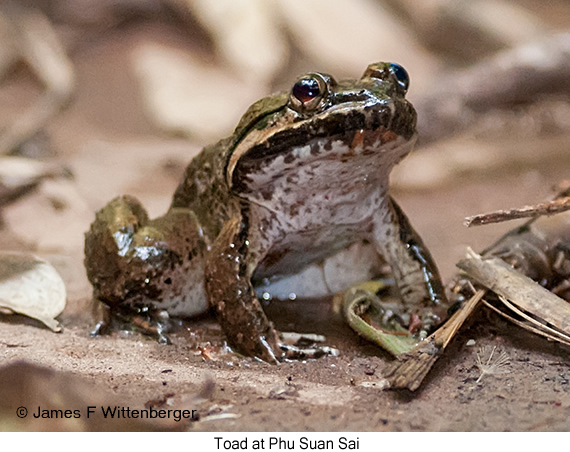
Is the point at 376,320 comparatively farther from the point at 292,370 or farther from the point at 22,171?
the point at 22,171

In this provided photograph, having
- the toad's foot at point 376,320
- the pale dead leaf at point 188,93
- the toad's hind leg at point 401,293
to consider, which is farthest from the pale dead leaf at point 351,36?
the toad's foot at point 376,320

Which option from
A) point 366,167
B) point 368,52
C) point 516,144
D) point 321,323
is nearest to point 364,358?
point 321,323

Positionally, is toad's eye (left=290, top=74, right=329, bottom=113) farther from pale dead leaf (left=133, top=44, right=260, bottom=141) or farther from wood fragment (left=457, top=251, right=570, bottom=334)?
pale dead leaf (left=133, top=44, right=260, bottom=141)

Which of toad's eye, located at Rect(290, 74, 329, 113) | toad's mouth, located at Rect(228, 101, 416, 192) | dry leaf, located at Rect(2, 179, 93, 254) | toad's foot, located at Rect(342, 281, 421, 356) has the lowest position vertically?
dry leaf, located at Rect(2, 179, 93, 254)

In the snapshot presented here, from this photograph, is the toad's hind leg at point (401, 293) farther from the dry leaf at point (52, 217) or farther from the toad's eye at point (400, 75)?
the dry leaf at point (52, 217)

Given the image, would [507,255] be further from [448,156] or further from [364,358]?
[448,156]

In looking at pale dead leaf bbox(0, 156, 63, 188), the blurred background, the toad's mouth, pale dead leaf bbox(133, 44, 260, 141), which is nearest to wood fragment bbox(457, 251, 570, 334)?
the toad's mouth
